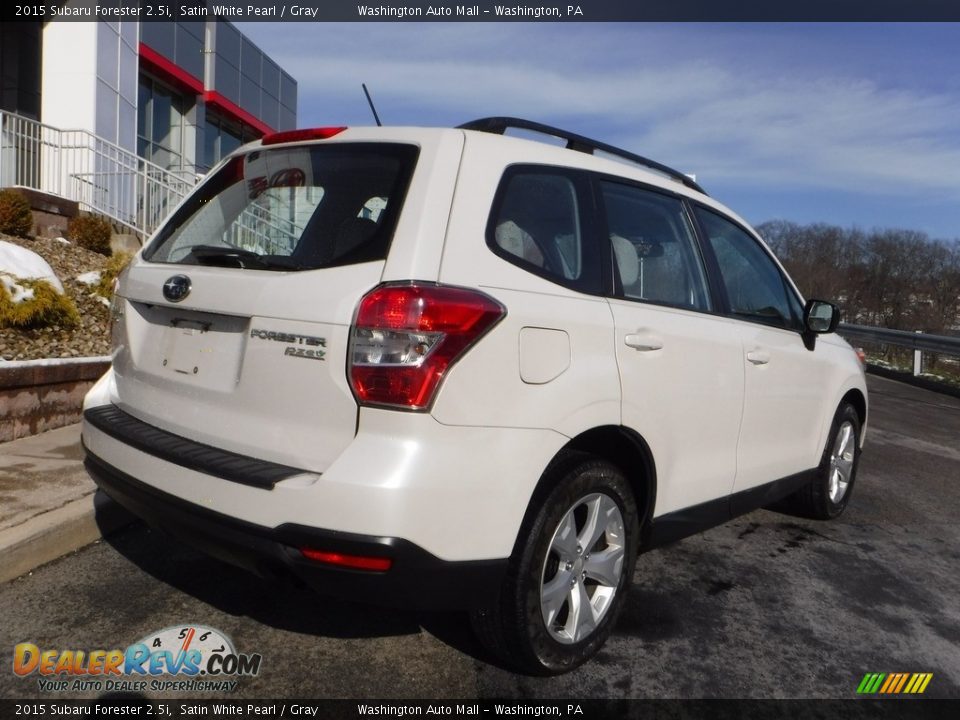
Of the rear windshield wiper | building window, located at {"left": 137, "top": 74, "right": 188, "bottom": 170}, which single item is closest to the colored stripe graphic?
the rear windshield wiper

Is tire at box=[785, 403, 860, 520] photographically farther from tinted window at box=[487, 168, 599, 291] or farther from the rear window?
the rear window

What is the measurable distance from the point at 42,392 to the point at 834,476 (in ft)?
16.7

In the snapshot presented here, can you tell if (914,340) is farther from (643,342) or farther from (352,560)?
(352,560)

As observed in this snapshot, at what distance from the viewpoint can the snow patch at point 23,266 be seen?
6352mm

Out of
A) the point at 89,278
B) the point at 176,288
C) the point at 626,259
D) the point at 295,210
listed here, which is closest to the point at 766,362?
the point at 626,259

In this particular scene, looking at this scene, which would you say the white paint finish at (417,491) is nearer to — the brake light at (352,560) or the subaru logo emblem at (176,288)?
the brake light at (352,560)

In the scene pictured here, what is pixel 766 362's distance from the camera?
154 inches

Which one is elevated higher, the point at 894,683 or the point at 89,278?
the point at 89,278

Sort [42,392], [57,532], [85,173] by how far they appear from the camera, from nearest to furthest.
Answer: [57,532] < [42,392] < [85,173]

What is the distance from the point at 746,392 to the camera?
374 centimetres

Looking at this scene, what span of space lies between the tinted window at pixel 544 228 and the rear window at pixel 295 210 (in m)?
0.34

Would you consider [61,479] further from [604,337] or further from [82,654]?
[604,337]

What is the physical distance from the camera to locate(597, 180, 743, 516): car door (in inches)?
119

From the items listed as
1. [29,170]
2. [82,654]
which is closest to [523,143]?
[82,654]
